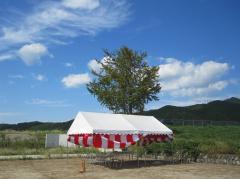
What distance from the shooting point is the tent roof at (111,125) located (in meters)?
17.9

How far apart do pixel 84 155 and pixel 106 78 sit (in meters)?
13.8

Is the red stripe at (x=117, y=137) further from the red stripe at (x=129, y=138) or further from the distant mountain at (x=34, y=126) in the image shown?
the distant mountain at (x=34, y=126)

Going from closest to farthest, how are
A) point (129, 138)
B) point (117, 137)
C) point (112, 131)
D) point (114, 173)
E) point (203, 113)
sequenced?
point (114, 173)
point (112, 131)
point (117, 137)
point (129, 138)
point (203, 113)

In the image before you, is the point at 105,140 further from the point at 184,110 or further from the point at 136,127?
the point at 184,110

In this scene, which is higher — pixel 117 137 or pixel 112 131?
pixel 112 131

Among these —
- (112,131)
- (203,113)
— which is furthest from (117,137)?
(203,113)

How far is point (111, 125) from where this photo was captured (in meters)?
18.6

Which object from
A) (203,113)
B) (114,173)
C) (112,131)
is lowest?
(114,173)

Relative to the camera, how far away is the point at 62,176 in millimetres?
14461

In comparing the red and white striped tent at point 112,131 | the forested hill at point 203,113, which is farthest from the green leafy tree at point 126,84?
the forested hill at point 203,113

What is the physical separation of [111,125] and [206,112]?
196 ft

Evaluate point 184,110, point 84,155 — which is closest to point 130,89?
point 84,155

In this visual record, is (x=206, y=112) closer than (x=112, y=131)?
No

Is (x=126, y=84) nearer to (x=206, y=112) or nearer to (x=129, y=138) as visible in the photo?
(x=129, y=138)
